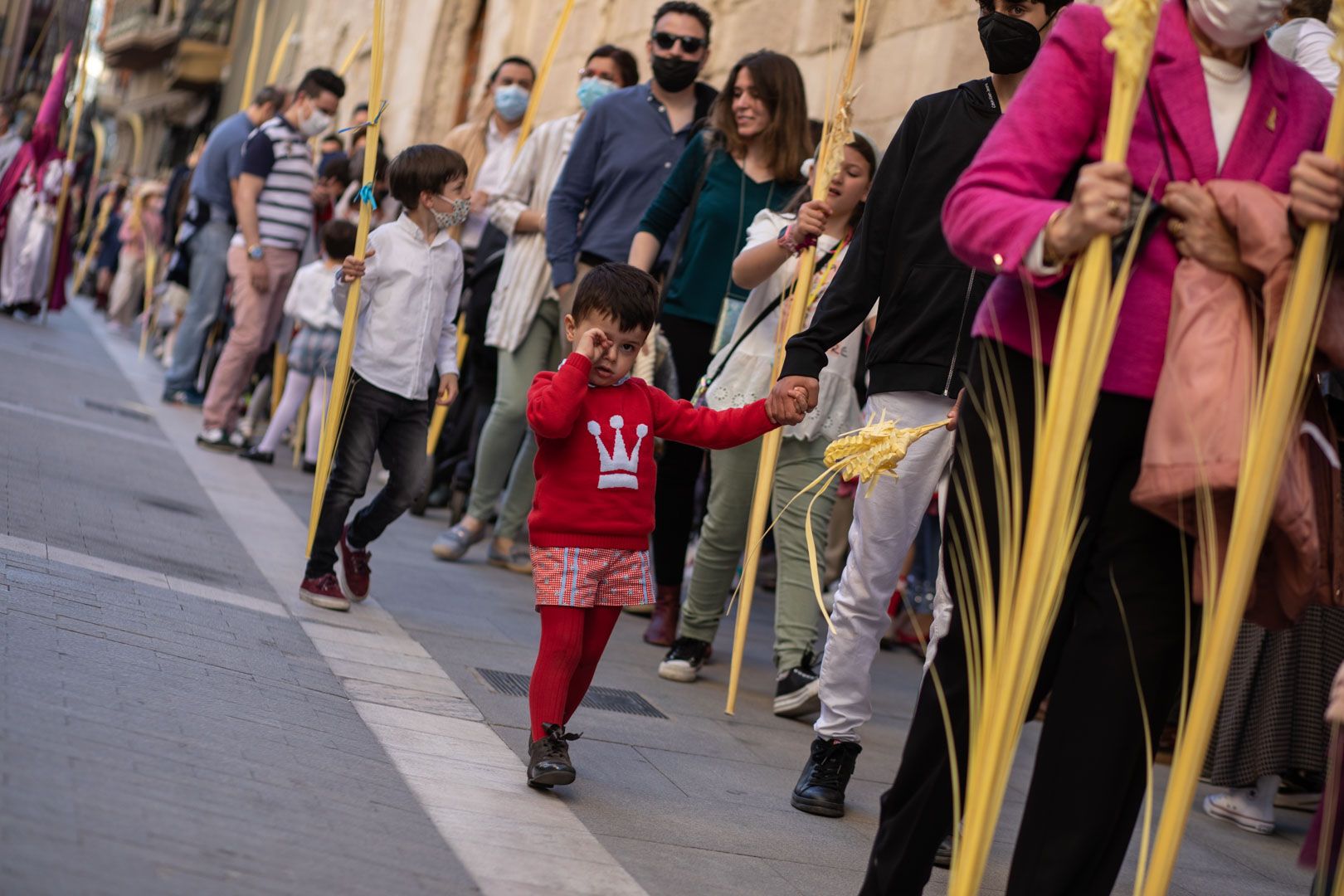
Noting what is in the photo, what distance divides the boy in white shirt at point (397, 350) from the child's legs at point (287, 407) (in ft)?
13.6

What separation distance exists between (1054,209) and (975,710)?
0.85 m

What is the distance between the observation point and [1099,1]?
293 inches

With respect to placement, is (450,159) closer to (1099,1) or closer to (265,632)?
(265,632)

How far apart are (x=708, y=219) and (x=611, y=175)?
3.65 ft

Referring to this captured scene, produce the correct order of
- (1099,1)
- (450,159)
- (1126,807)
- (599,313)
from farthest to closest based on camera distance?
(1099,1) → (450,159) → (599,313) → (1126,807)

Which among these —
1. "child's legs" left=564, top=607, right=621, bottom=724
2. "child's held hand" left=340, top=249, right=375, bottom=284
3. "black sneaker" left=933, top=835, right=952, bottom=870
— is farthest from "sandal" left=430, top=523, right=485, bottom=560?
"black sneaker" left=933, top=835, right=952, bottom=870

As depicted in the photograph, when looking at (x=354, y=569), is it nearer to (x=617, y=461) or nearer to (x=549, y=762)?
(x=617, y=461)

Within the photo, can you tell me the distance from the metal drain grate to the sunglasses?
3.06m

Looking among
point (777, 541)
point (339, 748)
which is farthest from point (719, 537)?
point (339, 748)

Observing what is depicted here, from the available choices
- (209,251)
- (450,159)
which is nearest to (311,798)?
(450,159)

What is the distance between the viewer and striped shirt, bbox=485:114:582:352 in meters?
8.23

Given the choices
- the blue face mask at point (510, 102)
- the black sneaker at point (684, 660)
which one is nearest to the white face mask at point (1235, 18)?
the black sneaker at point (684, 660)

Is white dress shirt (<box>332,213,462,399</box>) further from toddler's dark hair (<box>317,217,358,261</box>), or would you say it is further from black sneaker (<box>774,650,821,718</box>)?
toddler's dark hair (<box>317,217,358,261</box>)

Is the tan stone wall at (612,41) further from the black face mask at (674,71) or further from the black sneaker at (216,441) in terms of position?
the black sneaker at (216,441)
